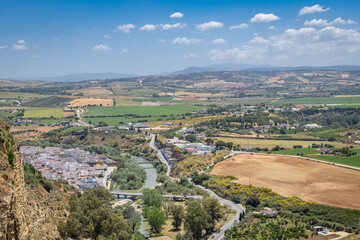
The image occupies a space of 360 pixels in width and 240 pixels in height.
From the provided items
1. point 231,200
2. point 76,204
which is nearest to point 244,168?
point 231,200

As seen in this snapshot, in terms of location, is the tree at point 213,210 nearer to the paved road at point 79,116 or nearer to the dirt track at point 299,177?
the dirt track at point 299,177

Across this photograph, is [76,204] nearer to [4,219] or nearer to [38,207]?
[38,207]

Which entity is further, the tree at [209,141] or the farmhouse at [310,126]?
the farmhouse at [310,126]

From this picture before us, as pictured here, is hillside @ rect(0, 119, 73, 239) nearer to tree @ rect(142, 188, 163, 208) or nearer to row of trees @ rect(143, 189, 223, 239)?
row of trees @ rect(143, 189, 223, 239)

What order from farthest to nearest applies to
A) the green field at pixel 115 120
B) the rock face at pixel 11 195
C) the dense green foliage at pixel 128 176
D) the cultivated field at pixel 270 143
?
the green field at pixel 115 120
the cultivated field at pixel 270 143
the dense green foliage at pixel 128 176
the rock face at pixel 11 195

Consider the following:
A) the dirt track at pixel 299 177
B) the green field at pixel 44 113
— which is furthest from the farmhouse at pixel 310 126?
the green field at pixel 44 113

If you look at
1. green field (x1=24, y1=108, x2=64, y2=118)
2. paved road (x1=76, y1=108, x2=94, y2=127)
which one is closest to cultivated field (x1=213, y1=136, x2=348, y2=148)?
paved road (x1=76, y1=108, x2=94, y2=127)
